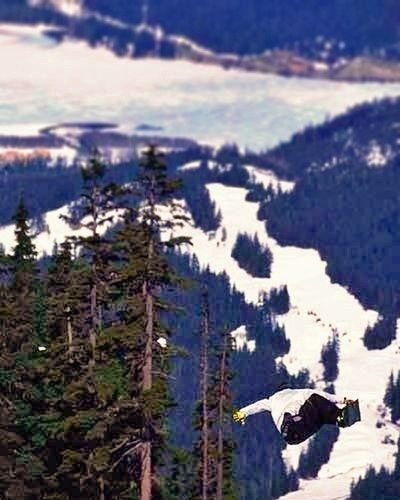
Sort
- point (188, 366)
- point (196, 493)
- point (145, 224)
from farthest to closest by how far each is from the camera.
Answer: point (188, 366)
point (196, 493)
point (145, 224)

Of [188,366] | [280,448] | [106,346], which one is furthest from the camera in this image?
[280,448]

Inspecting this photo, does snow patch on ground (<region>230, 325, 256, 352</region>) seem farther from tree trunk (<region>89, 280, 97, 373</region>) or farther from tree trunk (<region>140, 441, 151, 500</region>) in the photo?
tree trunk (<region>140, 441, 151, 500</region>)

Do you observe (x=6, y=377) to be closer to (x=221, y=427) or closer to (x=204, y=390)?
(x=221, y=427)

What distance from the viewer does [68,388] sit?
102 m

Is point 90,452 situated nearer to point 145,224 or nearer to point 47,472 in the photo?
point 47,472

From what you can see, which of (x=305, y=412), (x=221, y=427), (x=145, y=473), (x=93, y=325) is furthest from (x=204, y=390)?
(x=305, y=412)

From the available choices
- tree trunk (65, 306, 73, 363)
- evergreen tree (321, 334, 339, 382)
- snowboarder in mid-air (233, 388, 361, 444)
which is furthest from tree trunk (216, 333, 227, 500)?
evergreen tree (321, 334, 339, 382)

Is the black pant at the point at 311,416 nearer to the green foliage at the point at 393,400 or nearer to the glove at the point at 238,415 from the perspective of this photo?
the glove at the point at 238,415

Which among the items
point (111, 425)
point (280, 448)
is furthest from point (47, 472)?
point (280, 448)

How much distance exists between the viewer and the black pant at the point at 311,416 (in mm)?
112750

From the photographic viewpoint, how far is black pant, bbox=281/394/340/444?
11275cm

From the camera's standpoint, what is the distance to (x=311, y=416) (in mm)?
113188

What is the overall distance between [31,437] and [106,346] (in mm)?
13797

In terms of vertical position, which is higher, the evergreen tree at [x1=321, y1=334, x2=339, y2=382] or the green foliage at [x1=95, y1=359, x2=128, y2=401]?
the green foliage at [x1=95, y1=359, x2=128, y2=401]
